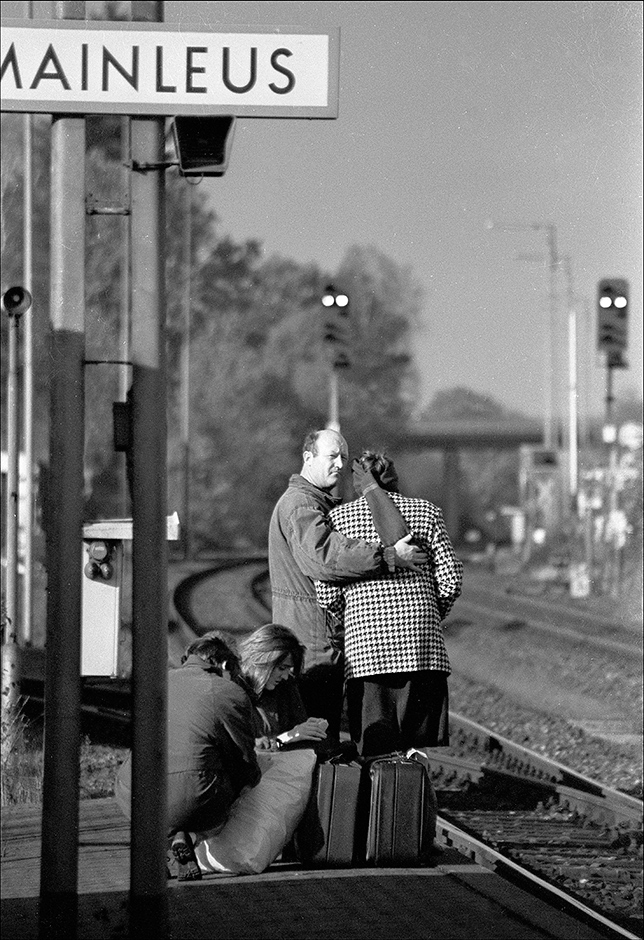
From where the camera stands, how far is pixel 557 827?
7648 mm

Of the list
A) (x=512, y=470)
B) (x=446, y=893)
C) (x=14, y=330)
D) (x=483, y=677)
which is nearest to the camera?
(x=446, y=893)

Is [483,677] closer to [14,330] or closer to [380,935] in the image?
[14,330]

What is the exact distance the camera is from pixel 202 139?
4699 millimetres

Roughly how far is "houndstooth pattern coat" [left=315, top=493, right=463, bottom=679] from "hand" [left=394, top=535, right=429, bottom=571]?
31 mm

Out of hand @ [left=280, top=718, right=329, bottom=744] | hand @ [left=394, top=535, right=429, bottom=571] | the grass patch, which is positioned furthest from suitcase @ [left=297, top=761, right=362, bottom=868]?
the grass patch

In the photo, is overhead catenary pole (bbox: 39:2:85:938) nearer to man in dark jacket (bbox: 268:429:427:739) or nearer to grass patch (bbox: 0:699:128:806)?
man in dark jacket (bbox: 268:429:427:739)

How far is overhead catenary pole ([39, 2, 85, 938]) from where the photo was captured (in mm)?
4695

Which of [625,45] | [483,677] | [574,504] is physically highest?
[625,45]

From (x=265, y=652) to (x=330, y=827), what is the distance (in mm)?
686

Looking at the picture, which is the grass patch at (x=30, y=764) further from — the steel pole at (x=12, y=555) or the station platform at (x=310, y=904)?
the station platform at (x=310, y=904)

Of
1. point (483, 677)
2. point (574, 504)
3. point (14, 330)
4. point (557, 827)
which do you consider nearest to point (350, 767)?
point (557, 827)

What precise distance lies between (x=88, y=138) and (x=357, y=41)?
1193 mm

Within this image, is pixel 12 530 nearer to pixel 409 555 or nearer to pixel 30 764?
pixel 30 764

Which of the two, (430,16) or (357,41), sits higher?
(430,16)
